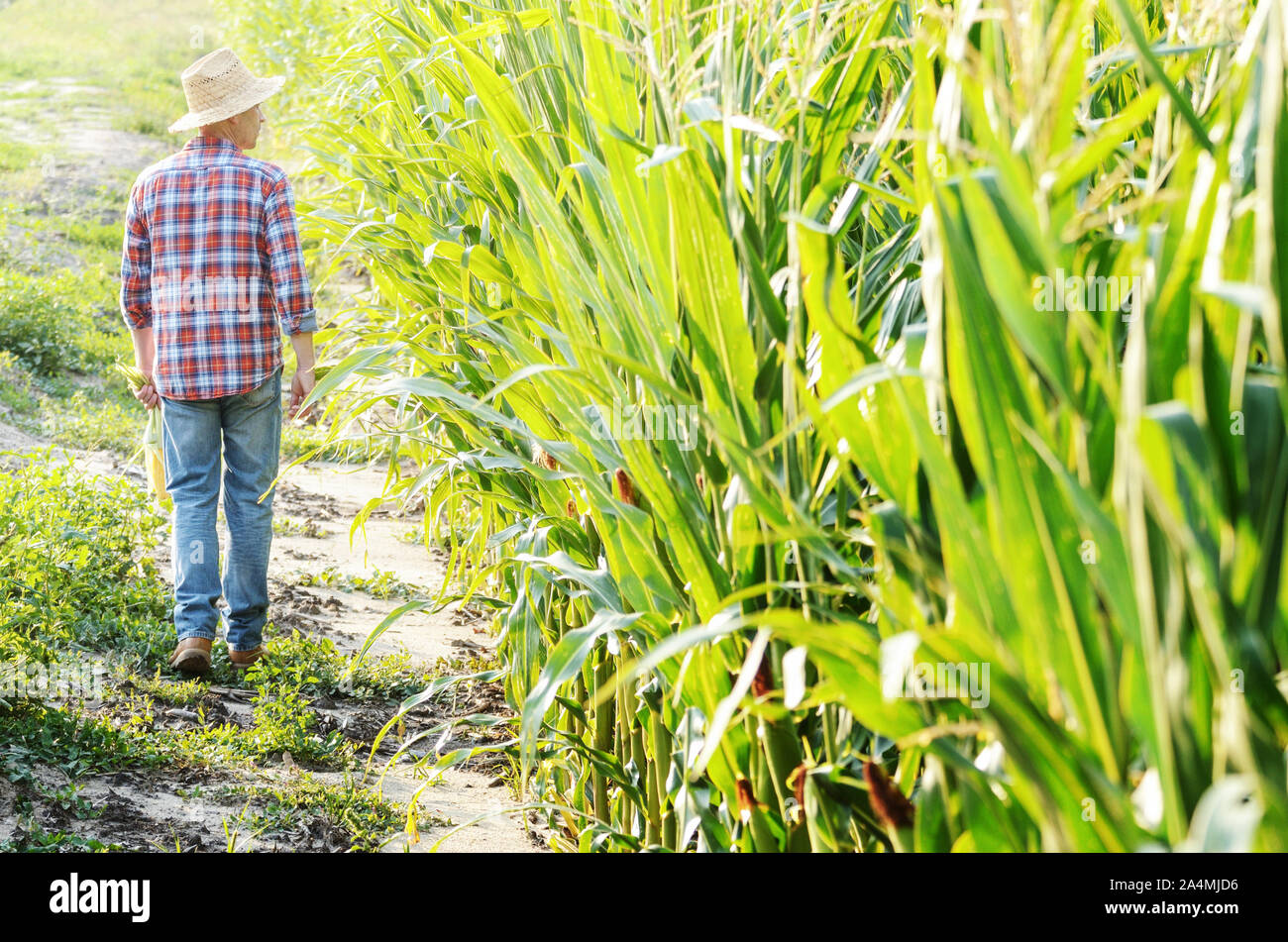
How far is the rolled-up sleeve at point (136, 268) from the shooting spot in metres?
2.85

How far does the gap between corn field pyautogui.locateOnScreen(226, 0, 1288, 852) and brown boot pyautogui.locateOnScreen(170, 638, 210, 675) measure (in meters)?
1.49

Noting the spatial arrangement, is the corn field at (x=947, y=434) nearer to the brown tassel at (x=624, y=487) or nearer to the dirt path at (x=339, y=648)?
the brown tassel at (x=624, y=487)

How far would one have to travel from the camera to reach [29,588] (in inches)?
102

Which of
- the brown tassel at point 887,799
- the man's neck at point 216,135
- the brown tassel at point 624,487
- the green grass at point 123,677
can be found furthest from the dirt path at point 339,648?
the man's neck at point 216,135

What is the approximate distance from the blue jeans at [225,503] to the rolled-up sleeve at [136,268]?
0.31 meters

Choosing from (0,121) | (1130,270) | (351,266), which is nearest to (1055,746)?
(1130,270)

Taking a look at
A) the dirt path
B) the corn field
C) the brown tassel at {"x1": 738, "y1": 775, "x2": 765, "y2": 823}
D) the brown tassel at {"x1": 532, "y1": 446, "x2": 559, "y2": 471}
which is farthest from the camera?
the dirt path

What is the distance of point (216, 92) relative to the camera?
9.28 feet

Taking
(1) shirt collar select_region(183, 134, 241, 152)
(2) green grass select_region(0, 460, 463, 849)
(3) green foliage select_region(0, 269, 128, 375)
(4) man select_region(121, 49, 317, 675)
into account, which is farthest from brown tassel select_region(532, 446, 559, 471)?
(3) green foliage select_region(0, 269, 128, 375)

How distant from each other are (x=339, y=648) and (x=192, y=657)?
0.43 metres

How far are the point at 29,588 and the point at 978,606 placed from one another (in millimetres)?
2534

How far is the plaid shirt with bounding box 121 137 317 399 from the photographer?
2.79 metres

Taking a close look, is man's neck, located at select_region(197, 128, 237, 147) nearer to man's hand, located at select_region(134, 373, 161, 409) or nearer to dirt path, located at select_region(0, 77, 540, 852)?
man's hand, located at select_region(134, 373, 161, 409)

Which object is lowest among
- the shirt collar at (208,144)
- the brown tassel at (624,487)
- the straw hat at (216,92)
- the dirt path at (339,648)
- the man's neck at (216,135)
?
the dirt path at (339,648)
